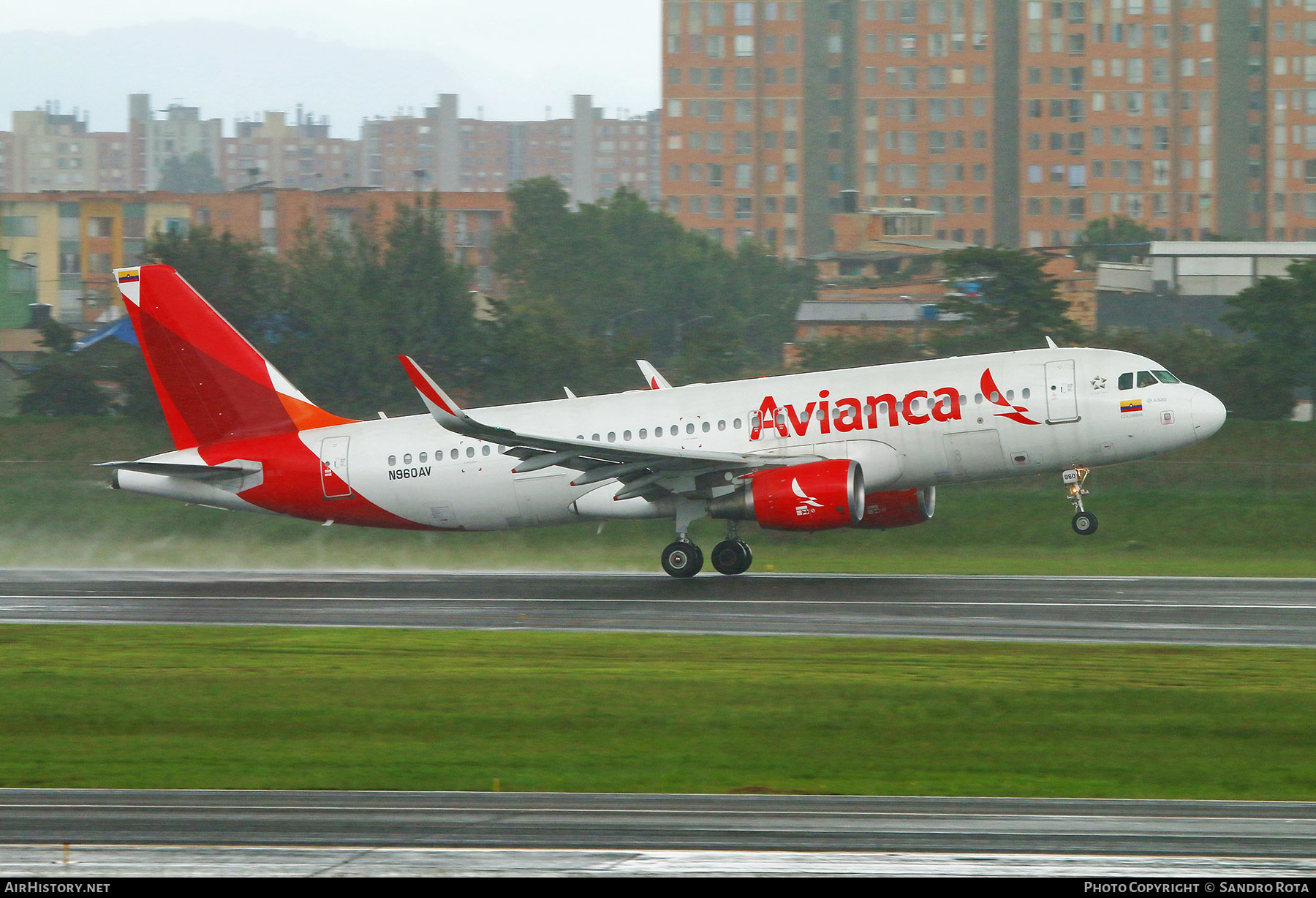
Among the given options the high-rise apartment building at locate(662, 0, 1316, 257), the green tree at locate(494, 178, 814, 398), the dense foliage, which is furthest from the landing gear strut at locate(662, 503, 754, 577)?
the high-rise apartment building at locate(662, 0, 1316, 257)

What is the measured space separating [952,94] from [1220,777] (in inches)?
6541

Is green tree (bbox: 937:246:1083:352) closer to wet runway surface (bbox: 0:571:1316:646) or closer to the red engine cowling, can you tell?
the red engine cowling

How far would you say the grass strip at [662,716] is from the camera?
15164mm

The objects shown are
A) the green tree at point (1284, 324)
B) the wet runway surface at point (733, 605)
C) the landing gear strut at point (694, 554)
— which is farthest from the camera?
the green tree at point (1284, 324)

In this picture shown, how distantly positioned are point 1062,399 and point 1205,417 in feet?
9.70

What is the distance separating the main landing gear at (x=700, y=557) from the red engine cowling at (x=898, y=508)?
290 cm

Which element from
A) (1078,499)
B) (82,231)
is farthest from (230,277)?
(82,231)

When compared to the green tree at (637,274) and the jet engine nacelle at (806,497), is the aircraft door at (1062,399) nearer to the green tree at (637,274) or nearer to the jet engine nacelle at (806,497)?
the jet engine nacelle at (806,497)

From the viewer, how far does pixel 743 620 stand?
86.7 feet

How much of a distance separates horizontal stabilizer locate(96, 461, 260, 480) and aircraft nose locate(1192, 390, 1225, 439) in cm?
2058

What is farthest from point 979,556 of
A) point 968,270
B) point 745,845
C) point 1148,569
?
point 745,845

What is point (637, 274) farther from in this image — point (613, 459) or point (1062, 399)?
point (1062, 399)

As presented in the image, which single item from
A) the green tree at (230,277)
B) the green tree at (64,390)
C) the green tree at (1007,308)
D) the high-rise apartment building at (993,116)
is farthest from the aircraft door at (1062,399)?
the high-rise apartment building at (993,116)

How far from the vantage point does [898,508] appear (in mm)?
33281
